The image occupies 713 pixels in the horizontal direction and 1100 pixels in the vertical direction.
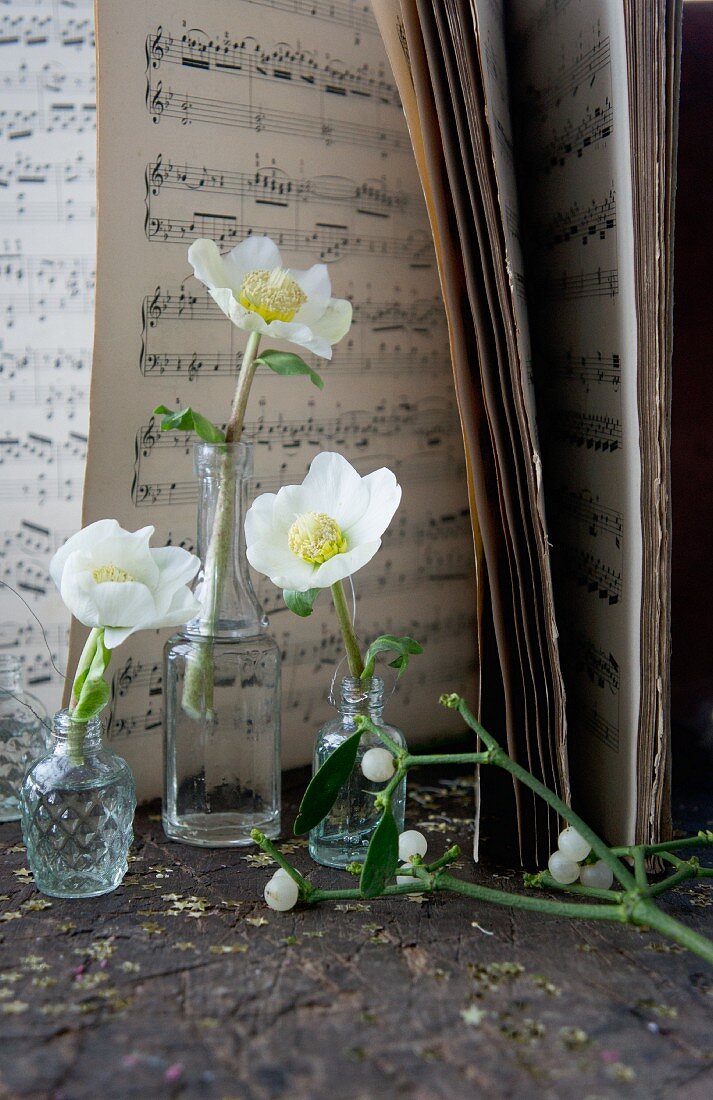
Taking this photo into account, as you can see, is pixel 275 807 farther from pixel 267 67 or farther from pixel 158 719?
pixel 267 67

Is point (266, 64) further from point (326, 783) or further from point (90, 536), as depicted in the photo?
point (326, 783)

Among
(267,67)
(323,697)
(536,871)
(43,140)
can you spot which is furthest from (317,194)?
(536,871)

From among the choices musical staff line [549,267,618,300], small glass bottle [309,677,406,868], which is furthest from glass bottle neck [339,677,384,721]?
musical staff line [549,267,618,300]

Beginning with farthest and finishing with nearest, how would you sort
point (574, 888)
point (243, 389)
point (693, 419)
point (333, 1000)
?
point (693, 419)
point (243, 389)
point (574, 888)
point (333, 1000)

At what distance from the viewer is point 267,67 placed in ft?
2.57

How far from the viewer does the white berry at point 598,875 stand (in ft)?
2.10

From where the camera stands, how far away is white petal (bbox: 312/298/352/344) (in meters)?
0.73

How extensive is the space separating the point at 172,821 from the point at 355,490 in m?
0.29

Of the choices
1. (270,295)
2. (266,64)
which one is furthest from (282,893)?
(266,64)

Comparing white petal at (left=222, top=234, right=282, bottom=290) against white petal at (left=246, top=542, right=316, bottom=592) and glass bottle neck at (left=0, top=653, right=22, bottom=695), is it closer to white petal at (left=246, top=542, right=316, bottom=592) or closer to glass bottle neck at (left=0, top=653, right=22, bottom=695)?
white petal at (left=246, top=542, right=316, bottom=592)

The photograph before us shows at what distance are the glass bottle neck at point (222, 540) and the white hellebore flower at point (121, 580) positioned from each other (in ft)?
0.22

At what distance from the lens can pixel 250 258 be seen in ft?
2.37

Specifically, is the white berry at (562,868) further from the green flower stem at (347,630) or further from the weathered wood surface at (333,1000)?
the green flower stem at (347,630)

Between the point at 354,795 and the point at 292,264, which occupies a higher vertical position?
the point at 292,264
